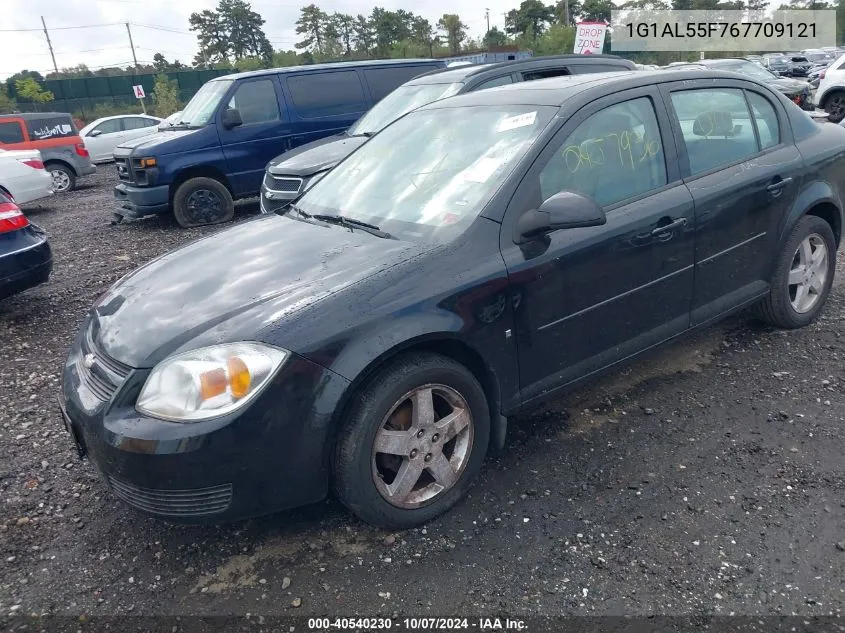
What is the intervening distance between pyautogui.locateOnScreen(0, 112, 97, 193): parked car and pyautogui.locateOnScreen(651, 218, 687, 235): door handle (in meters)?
13.6

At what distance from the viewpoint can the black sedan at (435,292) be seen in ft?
7.75

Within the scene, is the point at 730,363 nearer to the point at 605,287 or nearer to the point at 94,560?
the point at 605,287

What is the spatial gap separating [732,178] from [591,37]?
11430mm

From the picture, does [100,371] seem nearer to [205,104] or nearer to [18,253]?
[18,253]

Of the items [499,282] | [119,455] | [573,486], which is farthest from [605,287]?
[119,455]

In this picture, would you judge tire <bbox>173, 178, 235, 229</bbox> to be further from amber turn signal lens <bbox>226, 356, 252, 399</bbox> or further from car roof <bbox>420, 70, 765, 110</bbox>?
amber turn signal lens <bbox>226, 356, 252, 399</bbox>

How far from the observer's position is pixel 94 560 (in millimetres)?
2674

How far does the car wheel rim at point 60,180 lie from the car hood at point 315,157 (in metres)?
8.88

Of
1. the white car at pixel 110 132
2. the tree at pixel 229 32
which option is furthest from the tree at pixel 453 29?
the white car at pixel 110 132

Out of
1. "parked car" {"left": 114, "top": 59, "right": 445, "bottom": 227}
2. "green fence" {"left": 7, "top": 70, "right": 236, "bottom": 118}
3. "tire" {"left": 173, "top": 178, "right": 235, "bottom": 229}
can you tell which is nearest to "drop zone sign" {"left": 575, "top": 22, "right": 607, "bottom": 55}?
"parked car" {"left": 114, "top": 59, "right": 445, "bottom": 227}

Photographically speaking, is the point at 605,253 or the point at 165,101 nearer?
the point at 605,253

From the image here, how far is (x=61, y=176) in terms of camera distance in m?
14.2

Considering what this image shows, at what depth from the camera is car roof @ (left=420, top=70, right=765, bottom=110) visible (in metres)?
3.24

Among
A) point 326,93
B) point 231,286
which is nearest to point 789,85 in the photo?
point 326,93
